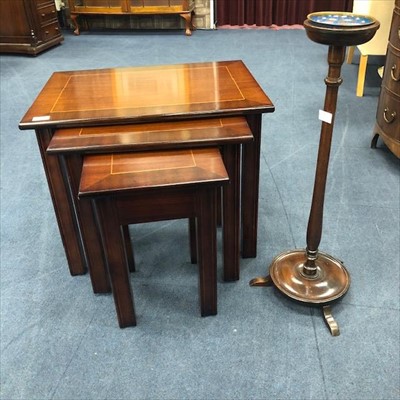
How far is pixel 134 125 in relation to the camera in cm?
129

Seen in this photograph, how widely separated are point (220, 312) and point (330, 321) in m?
0.34

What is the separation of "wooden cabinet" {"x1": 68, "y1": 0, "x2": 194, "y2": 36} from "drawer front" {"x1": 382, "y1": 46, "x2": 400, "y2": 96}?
2997 mm

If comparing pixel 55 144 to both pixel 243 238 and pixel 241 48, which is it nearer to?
pixel 243 238

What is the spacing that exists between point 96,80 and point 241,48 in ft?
9.70

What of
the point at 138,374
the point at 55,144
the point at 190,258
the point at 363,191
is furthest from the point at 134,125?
the point at 363,191

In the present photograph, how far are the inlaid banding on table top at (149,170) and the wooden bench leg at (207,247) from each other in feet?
0.20

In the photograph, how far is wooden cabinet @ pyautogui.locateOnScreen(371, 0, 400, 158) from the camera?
6.57ft

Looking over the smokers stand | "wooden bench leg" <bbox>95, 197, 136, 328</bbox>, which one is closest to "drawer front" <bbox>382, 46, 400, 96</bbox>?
the smokers stand

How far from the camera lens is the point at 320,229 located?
137 cm

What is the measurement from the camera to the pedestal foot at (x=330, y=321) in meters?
1.31

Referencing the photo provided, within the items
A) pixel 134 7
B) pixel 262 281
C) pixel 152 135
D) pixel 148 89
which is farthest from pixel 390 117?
pixel 134 7

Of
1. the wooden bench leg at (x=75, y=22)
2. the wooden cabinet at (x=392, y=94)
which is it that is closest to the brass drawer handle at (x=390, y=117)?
the wooden cabinet at (x=392, y=94)

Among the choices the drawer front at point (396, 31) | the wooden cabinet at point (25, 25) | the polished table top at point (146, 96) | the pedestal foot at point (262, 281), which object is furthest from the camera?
the wooden cabinet at point (25, 25)

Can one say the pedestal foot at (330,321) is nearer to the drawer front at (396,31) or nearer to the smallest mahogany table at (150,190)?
the smallest mahogany table at (150,190)
